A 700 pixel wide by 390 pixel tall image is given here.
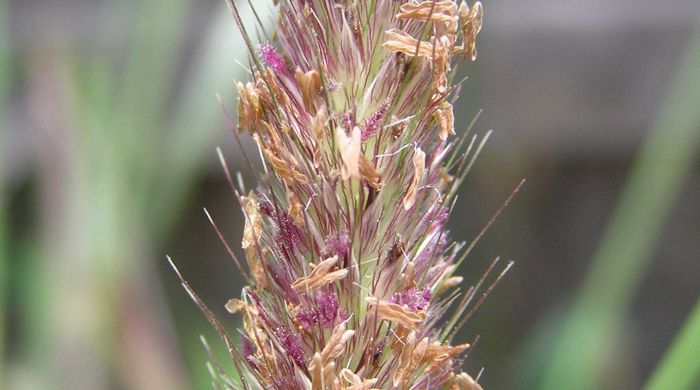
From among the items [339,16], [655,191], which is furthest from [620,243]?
[339,16]

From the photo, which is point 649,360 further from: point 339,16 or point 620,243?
point 339,16

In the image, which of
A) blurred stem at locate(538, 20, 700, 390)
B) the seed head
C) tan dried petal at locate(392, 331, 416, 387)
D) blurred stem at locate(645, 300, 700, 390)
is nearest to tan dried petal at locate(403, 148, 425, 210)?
Result: the seed head

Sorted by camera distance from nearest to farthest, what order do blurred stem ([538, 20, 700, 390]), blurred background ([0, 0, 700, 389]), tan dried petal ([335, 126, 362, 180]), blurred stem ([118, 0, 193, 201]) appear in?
1. tan dried petal ([335, 126, 362, 180])
2. blurred stem ([538, 20, 700, 390])
3. blurred stem ([118, 0, 193, 201])
4. blurred background ([0, 0, 700, 389])

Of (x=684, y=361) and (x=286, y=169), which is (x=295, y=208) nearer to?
(x=286, y=169)

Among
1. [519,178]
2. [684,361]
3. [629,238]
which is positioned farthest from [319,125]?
[519,178]

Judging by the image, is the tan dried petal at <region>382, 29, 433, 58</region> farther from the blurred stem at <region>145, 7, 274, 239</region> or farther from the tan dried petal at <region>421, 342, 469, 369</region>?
the blurred stem at <region>145, 7, 274, 239</region>

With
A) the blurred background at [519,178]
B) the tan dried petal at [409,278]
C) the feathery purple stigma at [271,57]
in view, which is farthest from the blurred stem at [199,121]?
the tan dried petal at [409,278]

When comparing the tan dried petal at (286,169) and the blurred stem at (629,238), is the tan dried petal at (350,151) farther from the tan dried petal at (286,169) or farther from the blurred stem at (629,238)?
the blurred stem at (629,238)
